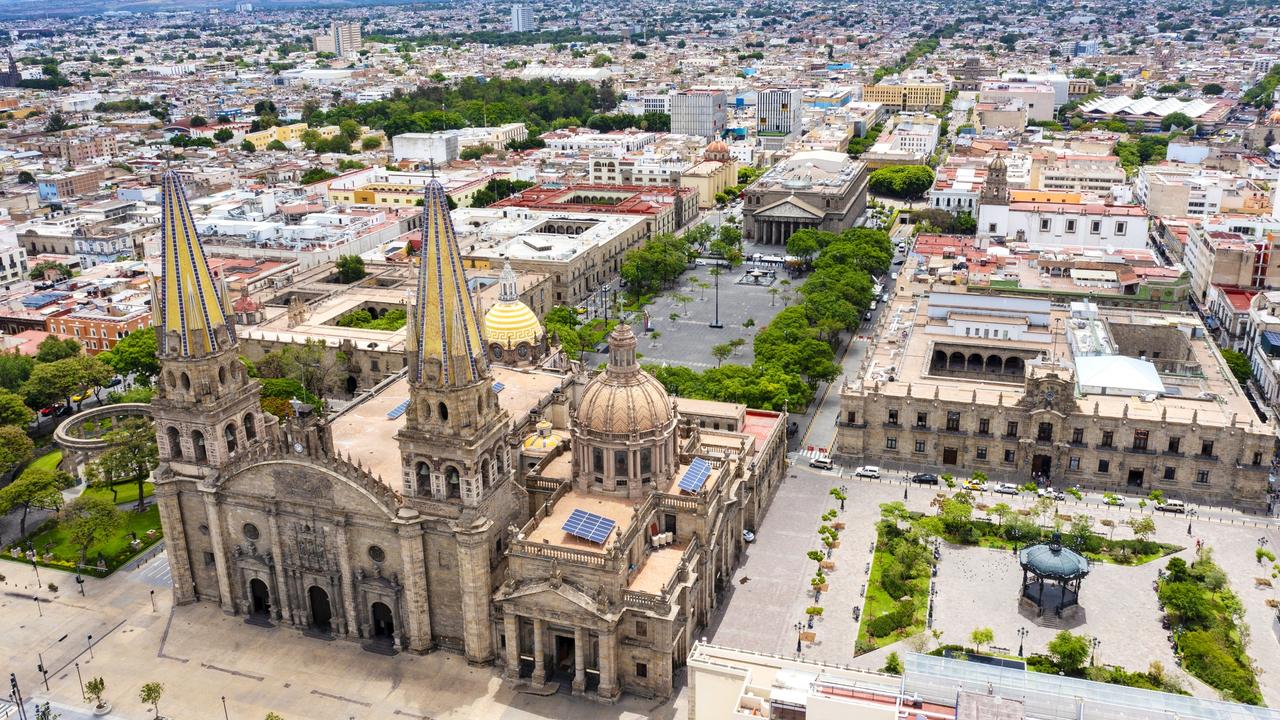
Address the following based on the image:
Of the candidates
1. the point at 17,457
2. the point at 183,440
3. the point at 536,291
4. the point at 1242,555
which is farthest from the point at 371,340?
the point at 1242,555

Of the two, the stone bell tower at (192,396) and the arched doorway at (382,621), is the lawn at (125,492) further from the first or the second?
the arched doorway at (382,621)

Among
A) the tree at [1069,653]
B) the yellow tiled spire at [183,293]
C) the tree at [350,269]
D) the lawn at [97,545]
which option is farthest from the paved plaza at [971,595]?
the tree at [350,269]

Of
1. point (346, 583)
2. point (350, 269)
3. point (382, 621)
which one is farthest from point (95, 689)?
point (350, 269)

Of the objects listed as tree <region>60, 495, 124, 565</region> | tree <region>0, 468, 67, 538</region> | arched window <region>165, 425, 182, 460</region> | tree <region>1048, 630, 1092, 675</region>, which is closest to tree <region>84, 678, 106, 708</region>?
arched window <region>165, 425, 182, 460</region>

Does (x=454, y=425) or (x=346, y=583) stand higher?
(x=454, y=425)

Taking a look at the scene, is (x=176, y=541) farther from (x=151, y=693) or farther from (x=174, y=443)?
(x=151, y=693)

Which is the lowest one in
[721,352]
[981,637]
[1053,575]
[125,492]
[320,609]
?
[125,492]
